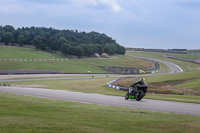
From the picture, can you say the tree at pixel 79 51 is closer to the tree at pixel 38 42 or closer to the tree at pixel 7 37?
the tree at pixel 38 42

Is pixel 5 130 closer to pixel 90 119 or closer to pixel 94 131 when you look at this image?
pixel 94 131

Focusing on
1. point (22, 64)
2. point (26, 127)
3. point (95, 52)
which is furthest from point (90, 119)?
point (95, 52)

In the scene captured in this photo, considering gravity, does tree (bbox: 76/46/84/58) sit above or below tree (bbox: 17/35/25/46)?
below

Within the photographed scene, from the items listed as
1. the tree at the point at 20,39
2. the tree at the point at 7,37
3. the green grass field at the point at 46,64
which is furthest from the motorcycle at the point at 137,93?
the tree at the point at 20,39

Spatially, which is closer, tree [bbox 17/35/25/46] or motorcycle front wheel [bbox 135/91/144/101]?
motorcycle front wheel [bbox 135/91/144/101]

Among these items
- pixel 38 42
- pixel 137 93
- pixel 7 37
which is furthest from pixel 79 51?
pixel 137 93

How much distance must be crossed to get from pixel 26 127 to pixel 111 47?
5769 inches

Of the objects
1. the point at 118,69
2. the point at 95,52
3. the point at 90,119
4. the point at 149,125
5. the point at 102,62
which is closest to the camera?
the point at 149,125

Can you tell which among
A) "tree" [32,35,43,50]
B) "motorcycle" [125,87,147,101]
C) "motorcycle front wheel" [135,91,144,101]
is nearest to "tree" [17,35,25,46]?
"tree" [32,35,43,50]

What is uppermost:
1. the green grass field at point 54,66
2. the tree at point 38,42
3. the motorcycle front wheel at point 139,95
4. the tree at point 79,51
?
the tree at point 38,42

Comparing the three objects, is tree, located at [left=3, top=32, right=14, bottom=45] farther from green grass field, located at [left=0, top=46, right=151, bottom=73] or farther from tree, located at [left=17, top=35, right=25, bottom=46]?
green grass field, located at [left=0, top=46, right=151, bottom=73]

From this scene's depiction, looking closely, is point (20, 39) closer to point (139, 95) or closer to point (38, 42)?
point (38, 42)

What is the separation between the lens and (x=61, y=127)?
9820mm

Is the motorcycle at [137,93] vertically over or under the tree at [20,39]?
under
